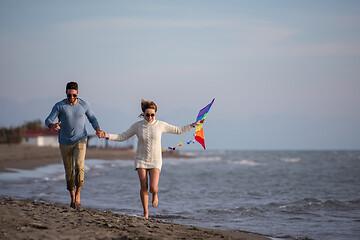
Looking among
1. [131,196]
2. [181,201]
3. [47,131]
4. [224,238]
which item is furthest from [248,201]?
[47,131]

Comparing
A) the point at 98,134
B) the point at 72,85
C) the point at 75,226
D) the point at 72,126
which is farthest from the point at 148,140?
the point at 75,226

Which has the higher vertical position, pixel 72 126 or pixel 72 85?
pixel 72 85

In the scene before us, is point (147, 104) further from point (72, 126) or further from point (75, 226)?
point (75, 226)

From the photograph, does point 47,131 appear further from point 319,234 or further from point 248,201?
point 319,234

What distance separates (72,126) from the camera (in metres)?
7.42

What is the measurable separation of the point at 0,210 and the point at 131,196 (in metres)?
7.58

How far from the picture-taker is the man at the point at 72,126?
292 inches

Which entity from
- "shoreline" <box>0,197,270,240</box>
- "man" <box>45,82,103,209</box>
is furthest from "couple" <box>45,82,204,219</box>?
"shoreline" <box>0,197,270,240</box>

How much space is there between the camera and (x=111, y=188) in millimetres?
16312

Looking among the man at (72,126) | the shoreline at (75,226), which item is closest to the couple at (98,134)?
the man at (72,126)

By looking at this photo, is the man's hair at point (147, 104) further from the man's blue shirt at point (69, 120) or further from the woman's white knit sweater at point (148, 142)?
the man's blue shirt at point (69, 120)

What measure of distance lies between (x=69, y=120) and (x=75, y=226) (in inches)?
81.6

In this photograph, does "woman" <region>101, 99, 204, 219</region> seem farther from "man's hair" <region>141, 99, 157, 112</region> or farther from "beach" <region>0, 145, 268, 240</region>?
"beach" <region>0, 145, 268, 240</region>

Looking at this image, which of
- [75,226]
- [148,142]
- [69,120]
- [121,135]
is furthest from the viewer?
[69,120]
